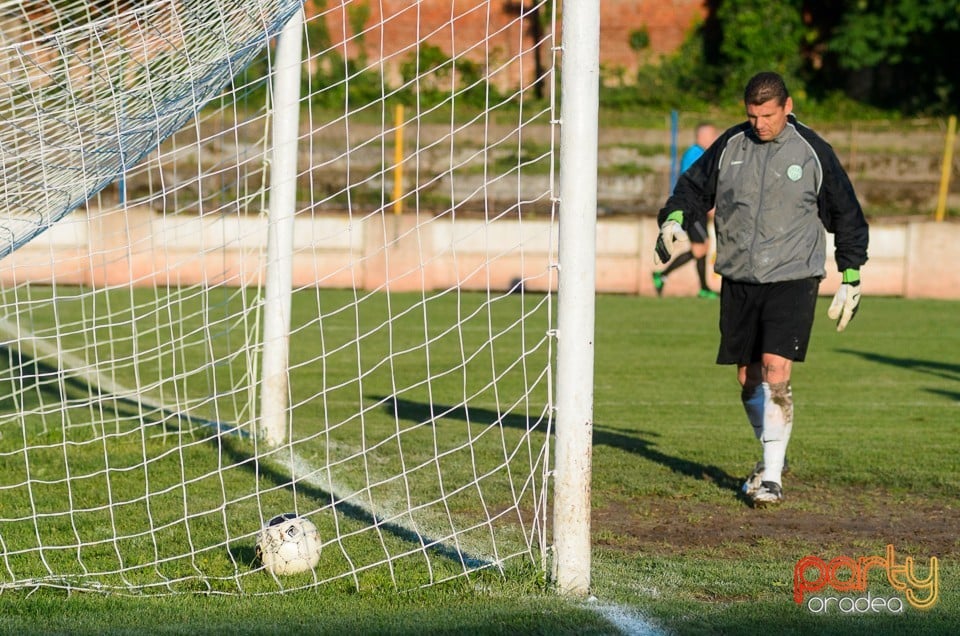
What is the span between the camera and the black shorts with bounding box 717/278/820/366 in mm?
5938

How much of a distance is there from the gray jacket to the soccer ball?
2295mm

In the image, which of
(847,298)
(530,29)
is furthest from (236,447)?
(530,29)

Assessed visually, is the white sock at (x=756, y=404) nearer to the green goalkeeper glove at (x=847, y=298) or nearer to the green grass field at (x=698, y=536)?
the green grass field at (x=698, y=536)

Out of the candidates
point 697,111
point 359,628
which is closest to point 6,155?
point 359,628

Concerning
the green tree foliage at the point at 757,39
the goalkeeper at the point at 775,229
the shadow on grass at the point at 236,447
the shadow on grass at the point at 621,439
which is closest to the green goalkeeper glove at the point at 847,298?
the goalkeeper at the point at 775,229

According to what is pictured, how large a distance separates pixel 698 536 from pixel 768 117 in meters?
1.94

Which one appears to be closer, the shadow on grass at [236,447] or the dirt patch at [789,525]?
the shadow on grass at [236,447]

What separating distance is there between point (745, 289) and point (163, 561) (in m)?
2.97

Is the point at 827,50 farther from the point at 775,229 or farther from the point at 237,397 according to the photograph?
the point at 775,229

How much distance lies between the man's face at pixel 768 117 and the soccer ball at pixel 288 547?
2764 millimetres

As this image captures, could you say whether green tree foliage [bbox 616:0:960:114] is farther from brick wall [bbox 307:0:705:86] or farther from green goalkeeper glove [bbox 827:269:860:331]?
green goalkeeper glove [bbox 827:269:860:331]

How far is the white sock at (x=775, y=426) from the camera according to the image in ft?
19.4

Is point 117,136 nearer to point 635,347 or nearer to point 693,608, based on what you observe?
point 693,608

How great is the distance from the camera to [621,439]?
7.48 metres
